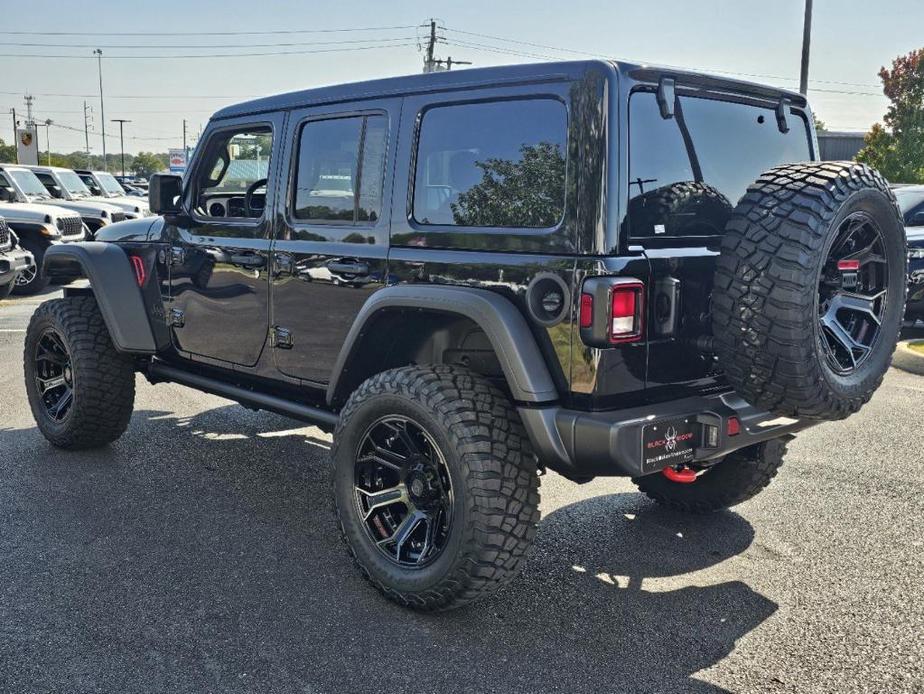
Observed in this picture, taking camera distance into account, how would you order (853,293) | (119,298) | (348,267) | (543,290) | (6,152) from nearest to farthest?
1. (543,290)
2. (853,293)
3. (348,267)
4. (119,298)
5. (6,152)

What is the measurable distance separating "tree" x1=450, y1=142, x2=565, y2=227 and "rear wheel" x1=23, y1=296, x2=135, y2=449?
8.90ft

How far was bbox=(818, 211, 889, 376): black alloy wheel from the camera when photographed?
3.18 meters

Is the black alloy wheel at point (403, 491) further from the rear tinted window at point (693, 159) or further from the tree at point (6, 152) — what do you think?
the tree at point (6, 152)

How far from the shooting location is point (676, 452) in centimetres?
310

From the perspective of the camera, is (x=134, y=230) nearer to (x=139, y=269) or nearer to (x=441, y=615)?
(x=139, y=269)

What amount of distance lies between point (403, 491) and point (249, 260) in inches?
59.4

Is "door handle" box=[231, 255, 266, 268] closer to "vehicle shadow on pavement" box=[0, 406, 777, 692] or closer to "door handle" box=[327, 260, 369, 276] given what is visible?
"door handle" box=[327, 260, 369, 276]

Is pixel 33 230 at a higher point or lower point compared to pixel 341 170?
lower

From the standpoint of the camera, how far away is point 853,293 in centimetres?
331

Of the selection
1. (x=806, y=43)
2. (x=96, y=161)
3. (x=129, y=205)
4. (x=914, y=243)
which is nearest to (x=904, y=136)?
(x=806, y=43)

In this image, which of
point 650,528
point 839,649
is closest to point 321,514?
point 650,528

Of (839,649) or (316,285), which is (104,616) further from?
(839,649)

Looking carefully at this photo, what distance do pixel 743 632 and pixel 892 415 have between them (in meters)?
3.78

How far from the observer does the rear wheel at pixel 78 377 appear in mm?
5105
